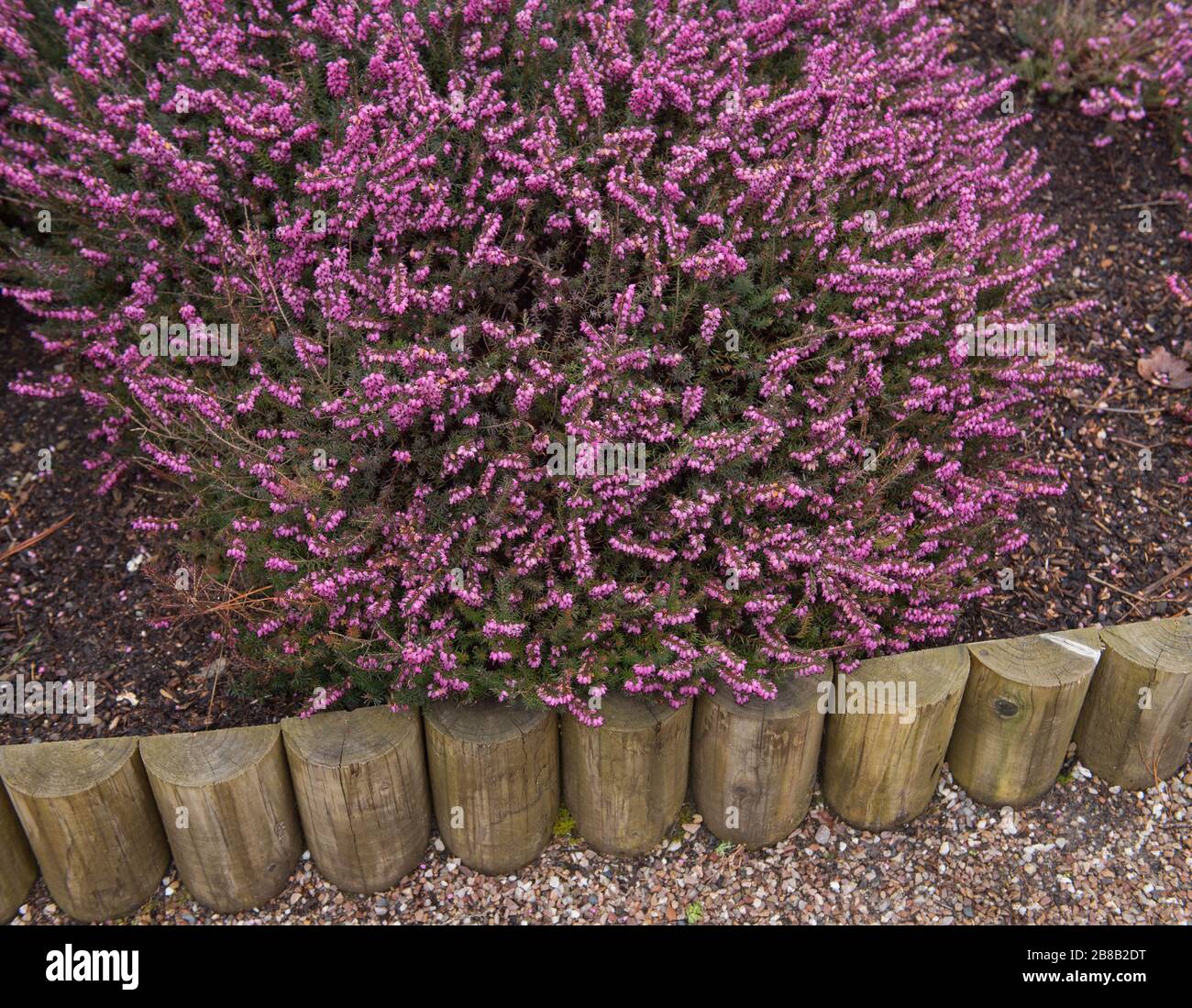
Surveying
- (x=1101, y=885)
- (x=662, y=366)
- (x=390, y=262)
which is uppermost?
(x=390, y=262)

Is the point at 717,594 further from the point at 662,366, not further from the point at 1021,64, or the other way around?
the point at 1021,64

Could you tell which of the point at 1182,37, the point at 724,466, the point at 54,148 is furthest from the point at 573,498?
the point at 1182,37

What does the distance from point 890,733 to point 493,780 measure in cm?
109

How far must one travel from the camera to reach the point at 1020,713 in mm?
2994

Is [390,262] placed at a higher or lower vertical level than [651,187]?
lower

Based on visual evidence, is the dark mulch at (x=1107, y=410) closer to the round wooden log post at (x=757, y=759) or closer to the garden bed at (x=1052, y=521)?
the garden bed at (x=1052, y=521)

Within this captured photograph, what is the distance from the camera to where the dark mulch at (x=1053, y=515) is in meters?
3.12

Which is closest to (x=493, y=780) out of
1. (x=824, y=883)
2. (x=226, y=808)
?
(x=226, y=808)

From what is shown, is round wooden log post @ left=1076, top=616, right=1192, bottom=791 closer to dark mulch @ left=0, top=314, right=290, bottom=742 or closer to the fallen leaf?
A: the fallen leaf

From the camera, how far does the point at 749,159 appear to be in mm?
3215

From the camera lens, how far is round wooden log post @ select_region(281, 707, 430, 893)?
106 inches

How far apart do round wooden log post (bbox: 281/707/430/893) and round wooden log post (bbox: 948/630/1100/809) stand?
1.58 meters

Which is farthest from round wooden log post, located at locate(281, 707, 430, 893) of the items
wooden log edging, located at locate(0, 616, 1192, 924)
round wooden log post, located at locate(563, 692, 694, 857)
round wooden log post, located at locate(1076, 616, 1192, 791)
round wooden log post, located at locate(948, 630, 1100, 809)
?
round wooden log post, located at locate(1076, 616, 1192, 791)

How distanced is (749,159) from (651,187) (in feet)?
1.43
